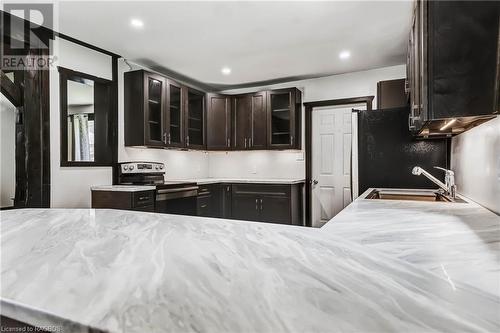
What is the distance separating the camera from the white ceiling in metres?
2.63

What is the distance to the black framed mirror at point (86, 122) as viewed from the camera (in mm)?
3229

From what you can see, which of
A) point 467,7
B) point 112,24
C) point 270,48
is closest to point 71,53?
point 112,24

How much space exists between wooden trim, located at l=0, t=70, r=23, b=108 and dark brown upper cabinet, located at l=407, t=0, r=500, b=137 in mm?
3381

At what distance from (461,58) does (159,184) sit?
3174 mm

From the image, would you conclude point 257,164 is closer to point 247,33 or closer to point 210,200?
point 210,200

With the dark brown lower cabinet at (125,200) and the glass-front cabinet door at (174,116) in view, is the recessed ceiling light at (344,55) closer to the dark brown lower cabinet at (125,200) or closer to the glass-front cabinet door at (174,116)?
the glass-front cabinet door at (174,116)

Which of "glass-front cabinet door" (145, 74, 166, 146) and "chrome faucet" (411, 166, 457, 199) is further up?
"glass-front cabinet door" (145, 74, 166, 146)

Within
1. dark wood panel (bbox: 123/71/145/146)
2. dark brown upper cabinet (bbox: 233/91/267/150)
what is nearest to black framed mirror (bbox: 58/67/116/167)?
dark wood panel (bbox: 123/71/145/146)

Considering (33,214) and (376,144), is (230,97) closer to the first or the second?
(376,144)

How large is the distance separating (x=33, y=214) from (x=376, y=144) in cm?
304

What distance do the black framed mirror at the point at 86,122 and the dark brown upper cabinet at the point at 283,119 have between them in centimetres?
229

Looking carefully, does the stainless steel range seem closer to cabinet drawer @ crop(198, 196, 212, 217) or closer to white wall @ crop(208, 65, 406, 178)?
cabinet drawer @ crop(198, 196, 212, 217)

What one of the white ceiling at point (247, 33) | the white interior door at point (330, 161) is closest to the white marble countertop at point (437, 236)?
the white ceiling at point (247, 33)

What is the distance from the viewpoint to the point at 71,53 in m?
3.28
